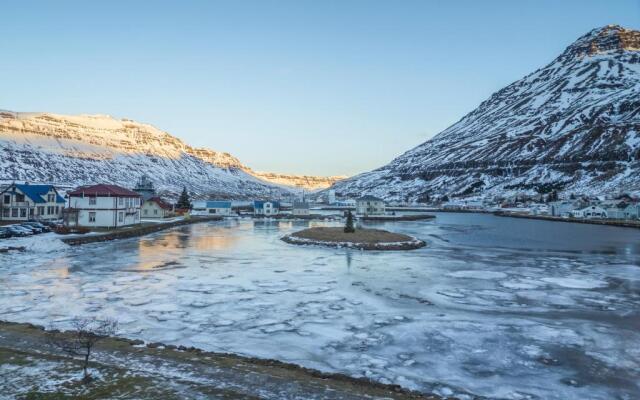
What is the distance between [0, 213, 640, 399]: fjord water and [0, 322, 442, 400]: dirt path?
4.41 feet

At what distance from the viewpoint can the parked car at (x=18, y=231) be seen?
47.7 meters

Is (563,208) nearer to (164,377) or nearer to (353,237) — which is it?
(353,237)

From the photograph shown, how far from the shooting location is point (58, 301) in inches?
858

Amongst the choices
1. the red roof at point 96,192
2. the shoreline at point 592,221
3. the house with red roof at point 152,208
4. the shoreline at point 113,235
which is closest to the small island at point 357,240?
the shoreline at point 113,235

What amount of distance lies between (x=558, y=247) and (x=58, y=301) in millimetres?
50911

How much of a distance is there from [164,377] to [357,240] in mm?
39959

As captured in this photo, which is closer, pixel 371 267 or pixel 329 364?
pixel 329 364

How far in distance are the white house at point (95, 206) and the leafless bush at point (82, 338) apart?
45.1 metres


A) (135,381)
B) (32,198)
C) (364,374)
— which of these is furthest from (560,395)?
(32,198)

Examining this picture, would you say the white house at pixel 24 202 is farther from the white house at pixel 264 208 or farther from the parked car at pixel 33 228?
the white house at pixel 264 208

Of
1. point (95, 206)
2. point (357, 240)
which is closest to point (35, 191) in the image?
point (95, 206)

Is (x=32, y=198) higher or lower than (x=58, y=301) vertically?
higher

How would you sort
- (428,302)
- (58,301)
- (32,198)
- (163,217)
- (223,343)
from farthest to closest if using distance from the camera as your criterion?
(163,217), (32,198), (428,302), (58,301), (223,343)

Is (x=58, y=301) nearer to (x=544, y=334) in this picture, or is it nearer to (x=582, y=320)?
(x=544, y=334)
